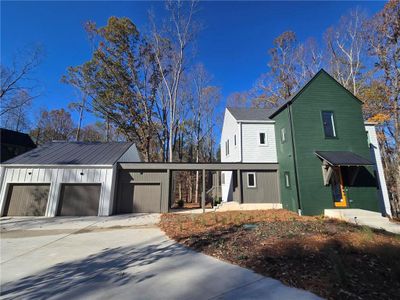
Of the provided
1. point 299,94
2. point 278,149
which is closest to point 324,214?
point 278,149

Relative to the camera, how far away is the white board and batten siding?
11602 mm

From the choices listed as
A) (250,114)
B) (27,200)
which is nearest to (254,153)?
(250,114)

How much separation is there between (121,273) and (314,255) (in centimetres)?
400

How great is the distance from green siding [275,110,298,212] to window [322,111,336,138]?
Result: 198 centimetres

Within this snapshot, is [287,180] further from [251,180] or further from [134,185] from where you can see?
[134,185]

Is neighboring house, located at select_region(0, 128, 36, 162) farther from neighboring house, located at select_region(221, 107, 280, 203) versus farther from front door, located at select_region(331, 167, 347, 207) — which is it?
front door, located at select_region(331, 167, 347, 207)

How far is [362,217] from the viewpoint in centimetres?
912

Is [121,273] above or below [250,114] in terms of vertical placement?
below

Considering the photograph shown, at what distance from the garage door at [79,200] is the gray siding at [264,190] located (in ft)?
31.0

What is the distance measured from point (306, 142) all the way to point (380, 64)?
10299mm

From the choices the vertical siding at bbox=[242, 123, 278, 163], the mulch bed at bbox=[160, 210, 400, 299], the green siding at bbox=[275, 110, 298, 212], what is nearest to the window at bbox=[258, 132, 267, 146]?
the vertical siding at bbox=[242, 123, 278, 163]

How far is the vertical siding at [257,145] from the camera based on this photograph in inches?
539

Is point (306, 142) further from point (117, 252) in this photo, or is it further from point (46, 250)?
point (46, 250)

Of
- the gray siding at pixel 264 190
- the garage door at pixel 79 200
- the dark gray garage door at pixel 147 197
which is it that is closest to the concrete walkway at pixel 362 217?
the gray siding at pixel 264 190
